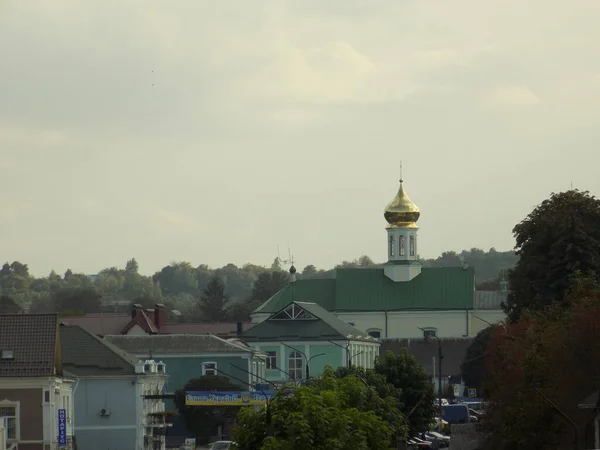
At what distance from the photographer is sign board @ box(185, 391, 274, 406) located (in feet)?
259

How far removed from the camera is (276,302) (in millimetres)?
151625

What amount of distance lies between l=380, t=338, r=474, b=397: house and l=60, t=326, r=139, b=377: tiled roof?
60805 mm

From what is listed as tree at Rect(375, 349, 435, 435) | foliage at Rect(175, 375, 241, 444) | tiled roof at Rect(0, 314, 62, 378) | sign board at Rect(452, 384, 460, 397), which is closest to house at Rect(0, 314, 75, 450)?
tiled roof at Rect(0, 314, 62, 378)

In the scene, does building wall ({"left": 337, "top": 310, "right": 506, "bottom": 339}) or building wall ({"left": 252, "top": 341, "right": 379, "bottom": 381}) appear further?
building wall ({"left": 337, "top": 310, "right": 506, "bottom": 339})

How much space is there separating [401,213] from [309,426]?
113 m

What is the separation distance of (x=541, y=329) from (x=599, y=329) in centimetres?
797

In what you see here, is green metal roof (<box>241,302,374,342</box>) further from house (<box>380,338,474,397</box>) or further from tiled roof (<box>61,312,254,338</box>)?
house (<box>380,338,474,397</box>)

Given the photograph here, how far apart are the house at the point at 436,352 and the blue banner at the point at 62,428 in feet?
240

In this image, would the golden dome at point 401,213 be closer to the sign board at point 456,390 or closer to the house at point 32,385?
the sign board at point 456,390

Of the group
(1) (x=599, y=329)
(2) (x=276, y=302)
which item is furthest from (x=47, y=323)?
(2) (x=276, y=302)

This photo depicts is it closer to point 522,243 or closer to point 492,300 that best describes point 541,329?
point 522,243

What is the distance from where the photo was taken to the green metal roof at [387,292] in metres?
152

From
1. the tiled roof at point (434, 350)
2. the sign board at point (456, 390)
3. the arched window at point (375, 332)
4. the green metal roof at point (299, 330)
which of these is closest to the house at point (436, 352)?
the tiled roof at point (434, 350)

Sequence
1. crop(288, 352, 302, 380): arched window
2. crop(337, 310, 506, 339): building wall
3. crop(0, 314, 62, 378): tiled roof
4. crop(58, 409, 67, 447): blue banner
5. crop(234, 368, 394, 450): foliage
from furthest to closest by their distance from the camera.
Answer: crop(337, 310, 506, 339): building wall
crop(288, 352, 302, 380): arched window
crop(0, 314, 62, 378): tiled roof
crop(58, 409, 67, 447): blue banner
crop(234, 368, 394, 450): foliage
